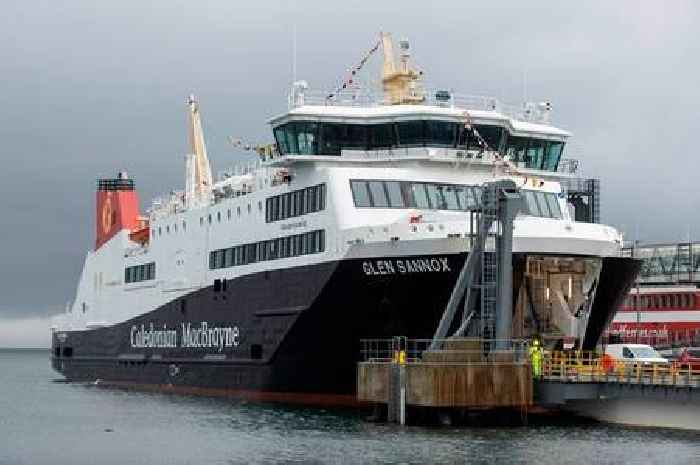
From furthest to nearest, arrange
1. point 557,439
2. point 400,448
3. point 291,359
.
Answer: point 291,359
point 557,439
point 400,448

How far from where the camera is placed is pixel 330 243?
4128cm

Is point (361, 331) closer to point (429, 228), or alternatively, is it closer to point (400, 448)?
point (429, 228)

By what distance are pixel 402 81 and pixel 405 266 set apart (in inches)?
385

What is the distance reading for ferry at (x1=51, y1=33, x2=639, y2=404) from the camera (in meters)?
39.2

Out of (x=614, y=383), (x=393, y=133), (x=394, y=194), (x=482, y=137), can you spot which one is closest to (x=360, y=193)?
(x=394, y=194)

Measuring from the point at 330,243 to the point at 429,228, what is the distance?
3977mm

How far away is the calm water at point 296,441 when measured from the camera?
30.8 m

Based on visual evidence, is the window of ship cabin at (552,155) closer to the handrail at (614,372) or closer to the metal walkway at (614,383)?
the handrail at (614,372)


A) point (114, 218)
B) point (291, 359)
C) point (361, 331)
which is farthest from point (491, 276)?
point (114, 218)

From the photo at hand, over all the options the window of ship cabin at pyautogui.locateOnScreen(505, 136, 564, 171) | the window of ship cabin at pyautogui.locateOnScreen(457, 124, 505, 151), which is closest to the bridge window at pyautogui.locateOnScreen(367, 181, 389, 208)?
the window of ship cabin at pyautogui.locateOnScreen(457, 124, 505, 151)

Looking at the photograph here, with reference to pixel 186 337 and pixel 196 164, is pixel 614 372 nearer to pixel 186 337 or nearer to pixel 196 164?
pixel 186 337

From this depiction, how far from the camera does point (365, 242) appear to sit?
39.5 meters

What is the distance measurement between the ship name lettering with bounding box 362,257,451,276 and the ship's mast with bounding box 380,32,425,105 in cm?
857

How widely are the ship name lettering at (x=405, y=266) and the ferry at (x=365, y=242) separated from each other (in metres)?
0.04
